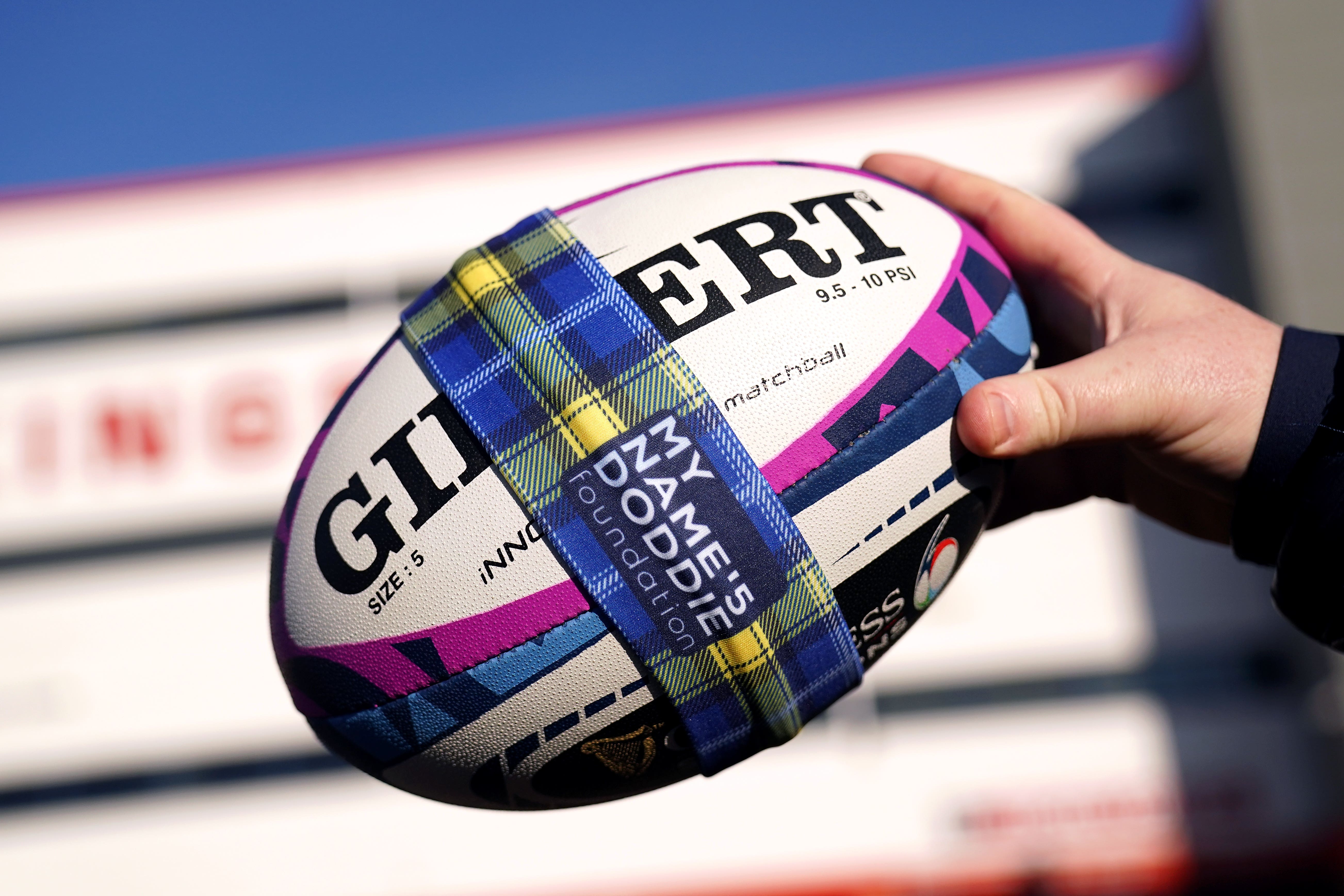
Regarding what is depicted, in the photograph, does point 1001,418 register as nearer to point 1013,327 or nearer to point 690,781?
point 1013,327

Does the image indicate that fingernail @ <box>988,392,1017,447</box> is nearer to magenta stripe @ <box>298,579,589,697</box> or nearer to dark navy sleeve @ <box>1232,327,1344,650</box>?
dark navy sleeve @ <box>1232,327,1344,650</box>

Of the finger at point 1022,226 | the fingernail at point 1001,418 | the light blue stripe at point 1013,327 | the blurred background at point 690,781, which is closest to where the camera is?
the fingernail at point 1001,418

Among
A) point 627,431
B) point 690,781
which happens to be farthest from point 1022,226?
point 690,781

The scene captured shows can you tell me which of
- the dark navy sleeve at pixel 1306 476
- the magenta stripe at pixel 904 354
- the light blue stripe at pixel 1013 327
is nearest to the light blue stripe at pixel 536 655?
the magenta stripe at pixel 904 354

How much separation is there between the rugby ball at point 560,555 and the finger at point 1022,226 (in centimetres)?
33

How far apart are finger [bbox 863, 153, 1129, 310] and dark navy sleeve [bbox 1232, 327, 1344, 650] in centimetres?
35

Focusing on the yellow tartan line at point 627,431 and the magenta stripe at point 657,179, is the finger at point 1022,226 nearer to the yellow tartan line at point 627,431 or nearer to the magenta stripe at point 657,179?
the magenta stripe at point 657,179

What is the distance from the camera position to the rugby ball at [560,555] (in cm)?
146

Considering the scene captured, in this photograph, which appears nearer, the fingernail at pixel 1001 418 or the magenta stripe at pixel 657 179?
the fingernail at pixel 1001 418

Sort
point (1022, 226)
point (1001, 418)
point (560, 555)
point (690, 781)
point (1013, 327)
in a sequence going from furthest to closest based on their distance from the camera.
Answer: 1. point (690, 781)
2. point (1022, 226)
3. point (1013, 327)
4. point (1001, 418)
5. point (560, 555)

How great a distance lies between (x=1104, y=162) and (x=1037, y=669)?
531 centimetres

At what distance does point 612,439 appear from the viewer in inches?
55.1

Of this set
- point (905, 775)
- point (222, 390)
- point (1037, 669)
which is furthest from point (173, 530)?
point (1037, 669)

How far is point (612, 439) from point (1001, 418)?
0.59 metres
